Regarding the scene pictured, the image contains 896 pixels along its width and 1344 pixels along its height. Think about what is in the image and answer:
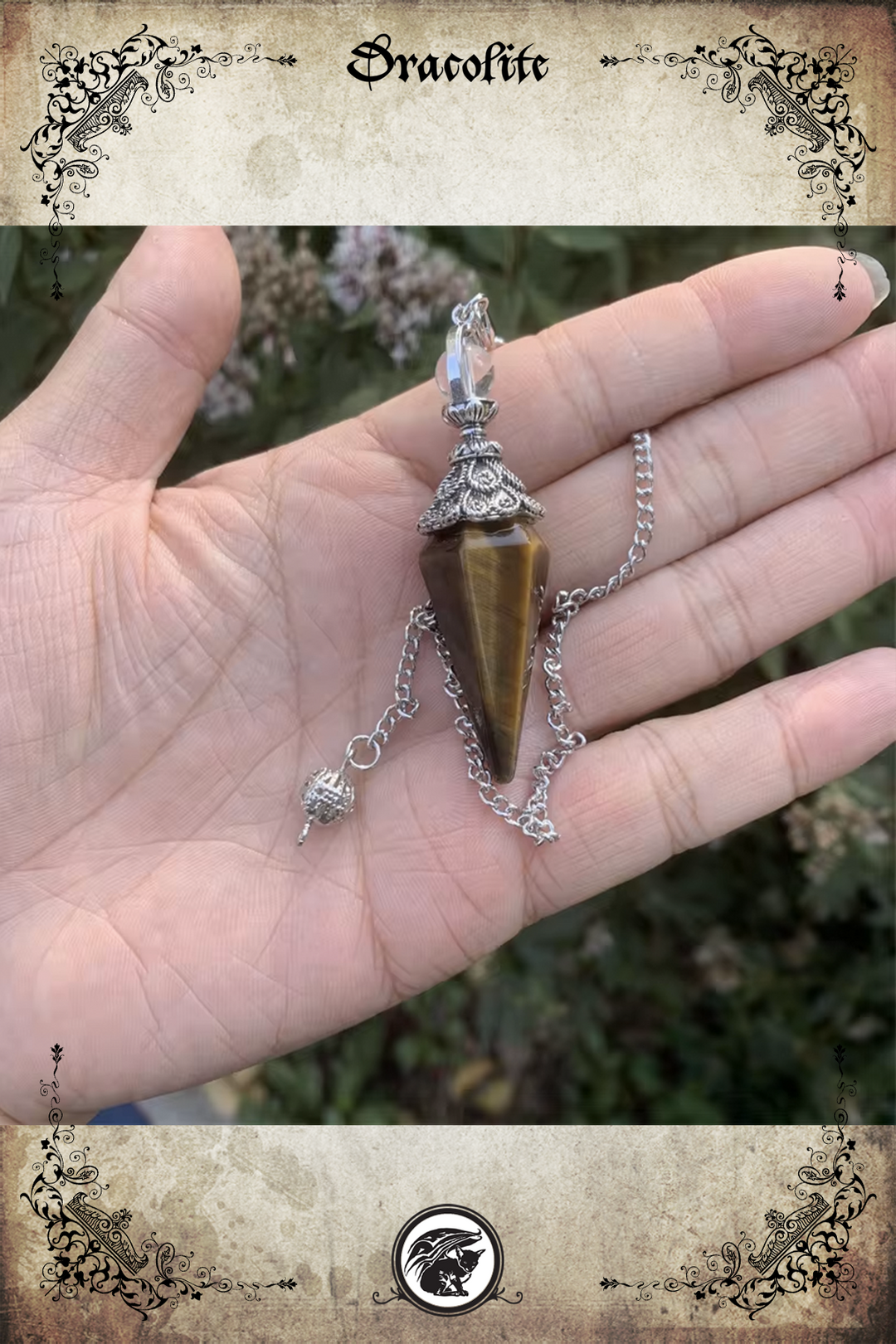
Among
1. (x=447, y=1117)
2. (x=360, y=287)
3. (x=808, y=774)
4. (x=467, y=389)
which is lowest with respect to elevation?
(x=447, y=1117)

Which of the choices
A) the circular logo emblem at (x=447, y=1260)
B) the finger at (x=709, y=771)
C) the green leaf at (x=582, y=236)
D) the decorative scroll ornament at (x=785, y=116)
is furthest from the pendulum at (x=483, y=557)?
the circular logo emblem at (x=447, y=1260)

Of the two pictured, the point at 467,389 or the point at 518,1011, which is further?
the point at 518,1011

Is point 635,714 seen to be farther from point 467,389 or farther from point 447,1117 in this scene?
point 447,1117

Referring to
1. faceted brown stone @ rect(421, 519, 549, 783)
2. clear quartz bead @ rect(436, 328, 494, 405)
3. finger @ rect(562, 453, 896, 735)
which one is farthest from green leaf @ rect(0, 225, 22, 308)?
finger @ rect(562, 453, 896, 735)

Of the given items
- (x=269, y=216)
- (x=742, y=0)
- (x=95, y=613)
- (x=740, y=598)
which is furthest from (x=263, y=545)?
(x=742, y=0)

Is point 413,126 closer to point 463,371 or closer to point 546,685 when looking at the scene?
point 463,371

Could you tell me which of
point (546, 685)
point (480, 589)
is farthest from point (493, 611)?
point (546, 685)

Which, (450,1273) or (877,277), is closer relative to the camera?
(450,1273)

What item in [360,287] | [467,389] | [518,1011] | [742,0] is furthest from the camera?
[518,1011]
